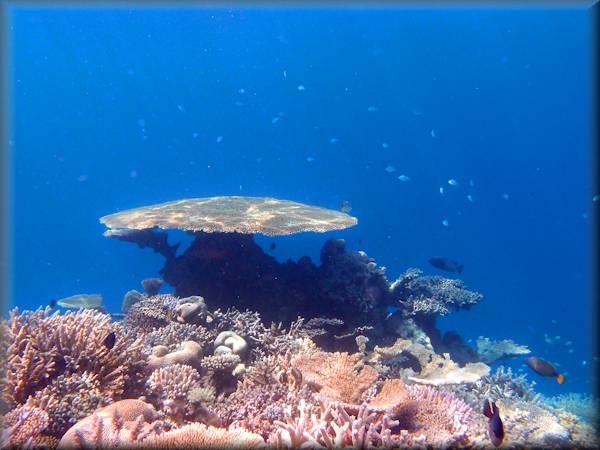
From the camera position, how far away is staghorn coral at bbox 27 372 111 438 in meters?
4.06

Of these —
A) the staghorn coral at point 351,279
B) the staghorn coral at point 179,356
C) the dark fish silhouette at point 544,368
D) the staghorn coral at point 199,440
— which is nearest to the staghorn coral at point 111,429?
the staghorn coral at point 199,440

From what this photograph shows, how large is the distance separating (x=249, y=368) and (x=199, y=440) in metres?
2.20

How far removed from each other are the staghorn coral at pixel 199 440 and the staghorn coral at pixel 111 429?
163mm

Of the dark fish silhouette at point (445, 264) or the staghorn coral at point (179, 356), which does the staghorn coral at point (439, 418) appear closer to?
the staghorn coral at point (179, 356)

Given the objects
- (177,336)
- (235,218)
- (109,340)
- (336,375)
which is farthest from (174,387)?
(235,218)

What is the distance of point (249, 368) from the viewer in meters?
5.64

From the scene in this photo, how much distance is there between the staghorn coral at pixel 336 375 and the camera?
181 inches

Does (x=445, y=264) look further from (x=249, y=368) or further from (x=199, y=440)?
(x=199, y=440)

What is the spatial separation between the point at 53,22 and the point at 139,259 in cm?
4397

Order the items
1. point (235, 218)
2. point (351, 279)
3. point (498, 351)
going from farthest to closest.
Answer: point (498, 351)
point (351, 279)
point (235, 218)

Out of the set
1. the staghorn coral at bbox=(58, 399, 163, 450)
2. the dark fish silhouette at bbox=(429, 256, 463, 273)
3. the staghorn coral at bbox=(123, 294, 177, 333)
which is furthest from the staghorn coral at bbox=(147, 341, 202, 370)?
the dark fish silhouette at bbox=(429, 256, 463, 273)

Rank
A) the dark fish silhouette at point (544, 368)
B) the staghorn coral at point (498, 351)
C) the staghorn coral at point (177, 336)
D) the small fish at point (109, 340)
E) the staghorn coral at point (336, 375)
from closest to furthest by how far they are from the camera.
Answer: the staghorn coral at point (336, 375) < the small fish at point (109, 340) < the staghorn coral at point (177, 336) < the dark fish silhouette at point (544, 368) < the staghorn coral at point (498, 351)

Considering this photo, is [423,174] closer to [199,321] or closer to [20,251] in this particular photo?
[199,321]

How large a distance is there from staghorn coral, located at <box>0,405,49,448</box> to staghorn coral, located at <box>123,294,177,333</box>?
2848 millimetres
